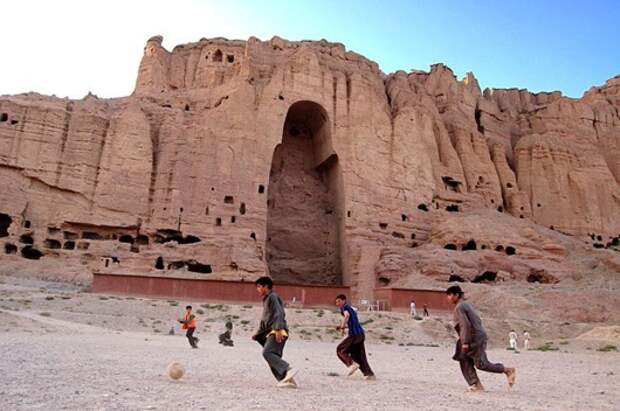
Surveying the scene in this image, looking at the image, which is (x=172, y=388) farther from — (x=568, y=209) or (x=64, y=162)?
(x=568, y=209)

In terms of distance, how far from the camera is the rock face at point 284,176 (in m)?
32.7

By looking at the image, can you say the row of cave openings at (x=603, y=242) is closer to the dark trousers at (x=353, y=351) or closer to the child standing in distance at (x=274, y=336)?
the dark trousers at (x=353, y=351)

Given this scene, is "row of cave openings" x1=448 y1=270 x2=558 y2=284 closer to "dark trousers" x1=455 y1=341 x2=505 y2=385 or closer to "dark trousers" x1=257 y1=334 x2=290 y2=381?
"dark trousers" x1=455 y1=341 x2=505 y2=385

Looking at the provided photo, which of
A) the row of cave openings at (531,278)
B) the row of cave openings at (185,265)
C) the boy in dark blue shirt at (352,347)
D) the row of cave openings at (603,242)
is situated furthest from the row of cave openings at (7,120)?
the row of cave openings at (603,242)

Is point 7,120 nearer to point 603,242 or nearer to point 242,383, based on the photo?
point 242,383

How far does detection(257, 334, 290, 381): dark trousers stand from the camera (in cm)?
680

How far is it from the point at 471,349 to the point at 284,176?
118 ft

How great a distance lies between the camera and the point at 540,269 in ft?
114

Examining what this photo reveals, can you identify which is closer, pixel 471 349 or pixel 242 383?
pixel 242 383

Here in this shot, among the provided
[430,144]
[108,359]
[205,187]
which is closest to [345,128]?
[430,144]

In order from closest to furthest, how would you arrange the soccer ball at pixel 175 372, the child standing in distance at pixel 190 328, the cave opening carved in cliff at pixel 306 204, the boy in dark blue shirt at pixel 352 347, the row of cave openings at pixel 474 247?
the soccer ball at pixel 175 372 → the boy in dark blue shirt at pixel 352 347 → the child standing in distance at pixel 190 328 → the row of cave openings at pixel 474 247 → the cave opening carved in cliff at pixel 306 204

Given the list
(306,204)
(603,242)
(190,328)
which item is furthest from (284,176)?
(190,328)

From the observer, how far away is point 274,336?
6.95m

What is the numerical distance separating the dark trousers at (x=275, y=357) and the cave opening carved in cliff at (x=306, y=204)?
30487mm
